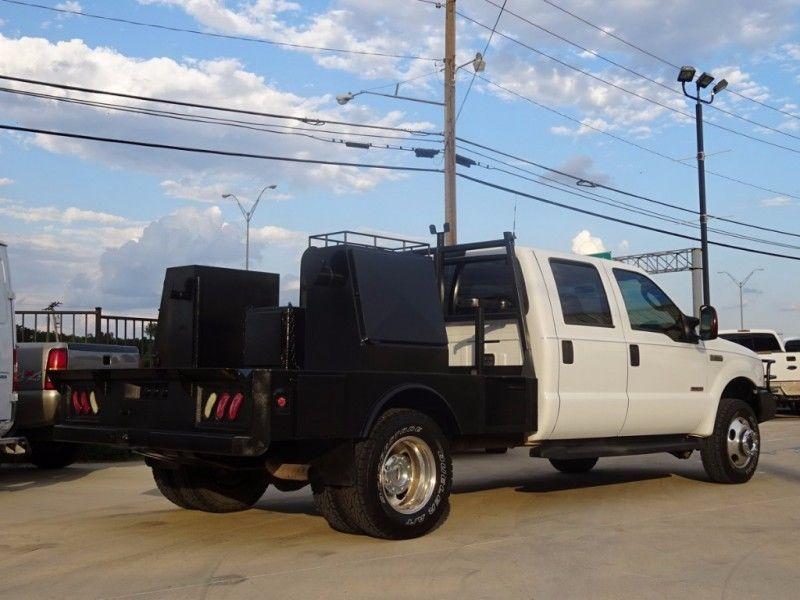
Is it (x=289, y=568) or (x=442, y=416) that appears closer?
(x=289, y=568)

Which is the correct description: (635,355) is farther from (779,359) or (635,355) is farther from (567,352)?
(779,359)

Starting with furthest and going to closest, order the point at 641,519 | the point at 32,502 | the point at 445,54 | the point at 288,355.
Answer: the point at 445,54, the point at 32,502, the point at 641,519, the point at 288,355

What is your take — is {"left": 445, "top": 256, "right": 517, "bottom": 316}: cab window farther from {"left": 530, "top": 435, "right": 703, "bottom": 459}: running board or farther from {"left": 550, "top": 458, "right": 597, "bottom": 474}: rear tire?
{"left": 550, "top": 458, "right": 597, "bottom": 474}: rear tire

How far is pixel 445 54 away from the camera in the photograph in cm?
2250

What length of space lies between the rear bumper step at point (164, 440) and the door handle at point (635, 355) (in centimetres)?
421

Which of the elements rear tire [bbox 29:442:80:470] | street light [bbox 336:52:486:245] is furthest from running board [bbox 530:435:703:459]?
street light [bbox 336:52:486:245]

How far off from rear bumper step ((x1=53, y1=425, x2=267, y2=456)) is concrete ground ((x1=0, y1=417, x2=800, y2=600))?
70 cm

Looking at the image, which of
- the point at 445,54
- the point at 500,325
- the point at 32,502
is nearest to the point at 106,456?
the point at 32,502

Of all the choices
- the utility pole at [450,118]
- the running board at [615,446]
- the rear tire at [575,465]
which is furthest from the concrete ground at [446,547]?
the utility pole at [450,118]

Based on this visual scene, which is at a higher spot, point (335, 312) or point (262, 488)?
point (335, 312)

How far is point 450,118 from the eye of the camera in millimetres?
22250

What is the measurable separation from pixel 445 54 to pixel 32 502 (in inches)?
624

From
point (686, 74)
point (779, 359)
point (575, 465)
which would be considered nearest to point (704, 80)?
point (686, 74)

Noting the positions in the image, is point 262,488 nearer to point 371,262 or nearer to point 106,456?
point 371,262
